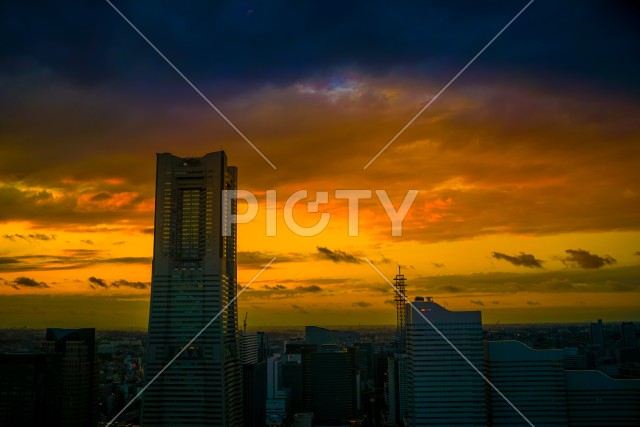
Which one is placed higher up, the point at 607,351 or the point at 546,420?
the point at 607,351

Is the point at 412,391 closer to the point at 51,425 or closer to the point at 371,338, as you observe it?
the point at 51,425

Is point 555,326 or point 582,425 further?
point 555,326

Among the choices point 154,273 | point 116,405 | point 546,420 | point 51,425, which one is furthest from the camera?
point 116,405

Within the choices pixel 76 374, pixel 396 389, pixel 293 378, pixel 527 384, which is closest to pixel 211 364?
pixel 76 374

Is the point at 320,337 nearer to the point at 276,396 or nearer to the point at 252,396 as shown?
the point at 276,396

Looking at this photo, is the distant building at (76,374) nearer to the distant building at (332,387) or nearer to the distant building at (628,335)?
the distant building at (332,387)

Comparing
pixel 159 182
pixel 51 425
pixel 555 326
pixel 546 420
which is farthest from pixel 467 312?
pixel 51 425

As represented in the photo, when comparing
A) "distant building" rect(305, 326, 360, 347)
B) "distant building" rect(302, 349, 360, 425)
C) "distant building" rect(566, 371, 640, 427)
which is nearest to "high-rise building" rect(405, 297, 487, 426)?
"distant building" rect(566, 371, 640, 427)
